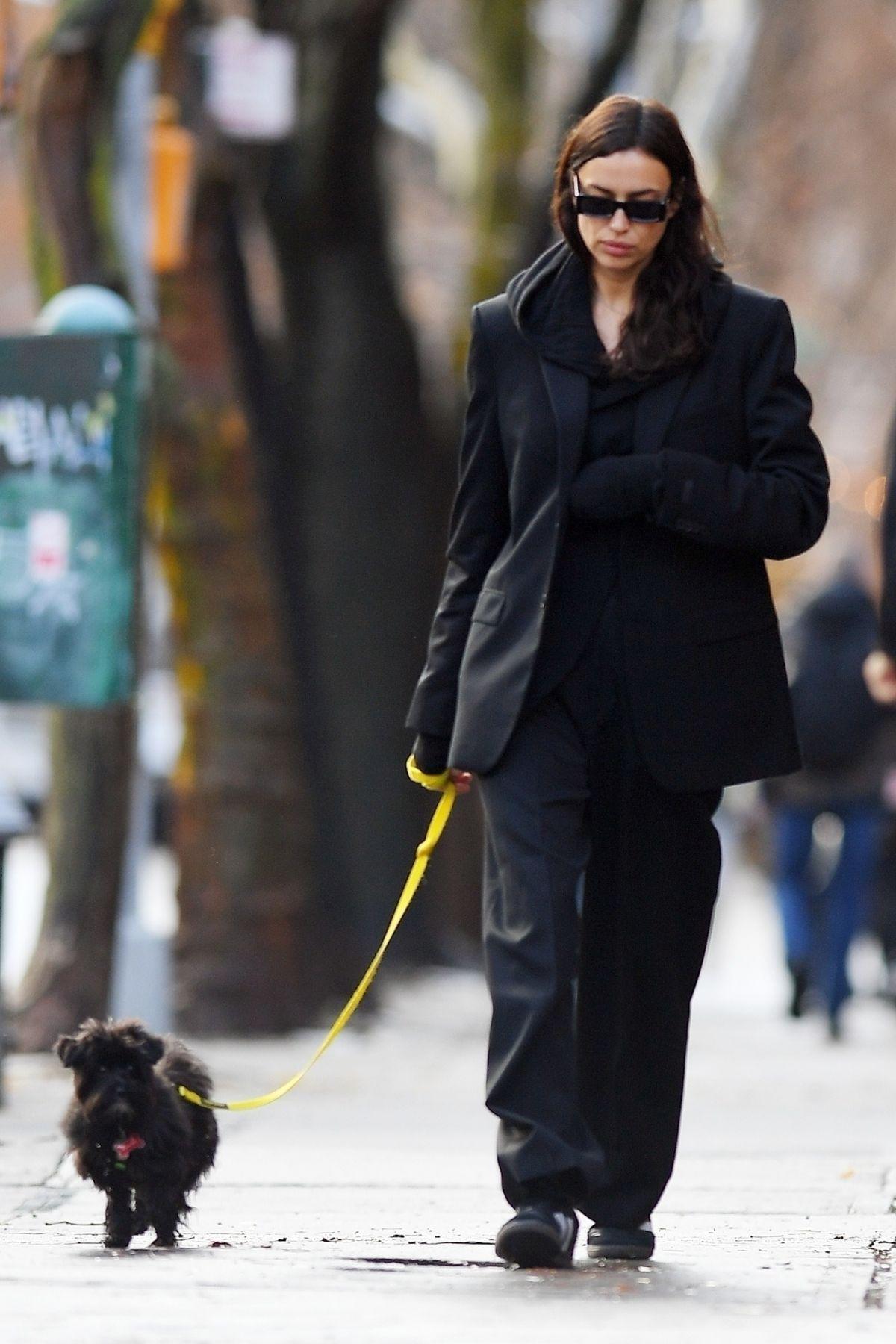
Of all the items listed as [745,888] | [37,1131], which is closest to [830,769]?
[37,1131]

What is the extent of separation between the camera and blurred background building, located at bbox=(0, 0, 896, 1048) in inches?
404

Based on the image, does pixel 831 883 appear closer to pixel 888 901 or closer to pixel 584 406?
pixel 888 901

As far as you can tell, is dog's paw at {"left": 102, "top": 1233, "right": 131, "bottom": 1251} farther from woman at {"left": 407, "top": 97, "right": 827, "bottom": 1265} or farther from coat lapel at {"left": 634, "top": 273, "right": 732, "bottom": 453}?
coat lapel at {"left": 634, "top": 273, "right": 732, "bottom": 453}

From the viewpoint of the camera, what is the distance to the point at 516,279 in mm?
5492

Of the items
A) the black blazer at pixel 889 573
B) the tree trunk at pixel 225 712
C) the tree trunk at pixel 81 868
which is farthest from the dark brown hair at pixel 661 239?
the tree trunk at pixel 225 712

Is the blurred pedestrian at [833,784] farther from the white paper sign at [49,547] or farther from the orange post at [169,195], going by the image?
the white paper sign at [49,547]

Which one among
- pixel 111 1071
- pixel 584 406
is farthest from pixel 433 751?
pixel 111 1071

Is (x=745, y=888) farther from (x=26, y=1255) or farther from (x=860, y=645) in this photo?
(x=26, y=1255)

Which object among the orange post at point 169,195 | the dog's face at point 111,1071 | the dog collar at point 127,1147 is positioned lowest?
the dog collar at point 127,1147

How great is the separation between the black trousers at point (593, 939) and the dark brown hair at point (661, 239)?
491 millimetres

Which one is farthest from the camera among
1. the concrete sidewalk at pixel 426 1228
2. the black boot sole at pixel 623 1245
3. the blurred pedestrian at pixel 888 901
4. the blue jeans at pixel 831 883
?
the blurred pedestrian at pixel 888 901

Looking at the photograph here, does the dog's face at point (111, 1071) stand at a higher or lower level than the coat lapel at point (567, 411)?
lower

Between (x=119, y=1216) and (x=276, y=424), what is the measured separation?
9.43m

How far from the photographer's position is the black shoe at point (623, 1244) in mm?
5336
